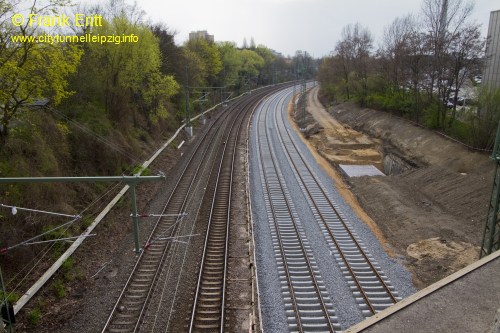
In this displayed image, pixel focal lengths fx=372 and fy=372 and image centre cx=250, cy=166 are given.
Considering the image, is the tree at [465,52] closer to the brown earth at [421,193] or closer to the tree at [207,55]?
the brown earth at [421,193]

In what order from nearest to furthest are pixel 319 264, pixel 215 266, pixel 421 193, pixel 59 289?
pixel 59 289, pixel 215 266, pixel 319 264, pixel 421 193

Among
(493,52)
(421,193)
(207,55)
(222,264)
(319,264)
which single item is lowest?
(319,264)

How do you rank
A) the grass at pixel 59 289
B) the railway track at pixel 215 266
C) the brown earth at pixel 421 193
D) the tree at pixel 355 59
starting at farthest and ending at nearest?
the tree at pixel 355 59, the brown earth at pixel 421 193, the grass at pixel 59 289, the railway track at pixel 215 266

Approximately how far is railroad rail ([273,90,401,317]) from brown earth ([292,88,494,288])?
1430 mm

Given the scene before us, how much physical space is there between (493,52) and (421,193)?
14.5 meters

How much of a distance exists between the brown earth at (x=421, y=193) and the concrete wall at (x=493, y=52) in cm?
577

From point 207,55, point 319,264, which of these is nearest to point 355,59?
point 207,55

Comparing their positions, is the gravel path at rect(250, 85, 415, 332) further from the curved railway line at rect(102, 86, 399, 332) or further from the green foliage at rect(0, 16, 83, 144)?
the green foliage at rect(0, 16, 83, 144)

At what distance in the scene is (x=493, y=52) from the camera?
1139 inches

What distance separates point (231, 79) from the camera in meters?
79.4

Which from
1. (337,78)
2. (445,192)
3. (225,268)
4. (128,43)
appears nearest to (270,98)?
(337,78)

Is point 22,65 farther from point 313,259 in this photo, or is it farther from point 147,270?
point 313,259

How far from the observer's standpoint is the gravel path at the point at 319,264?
12086 millimetres

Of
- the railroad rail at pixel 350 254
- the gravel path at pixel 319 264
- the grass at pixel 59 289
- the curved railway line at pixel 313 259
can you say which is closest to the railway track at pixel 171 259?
the gravel path at pixel 319 264
